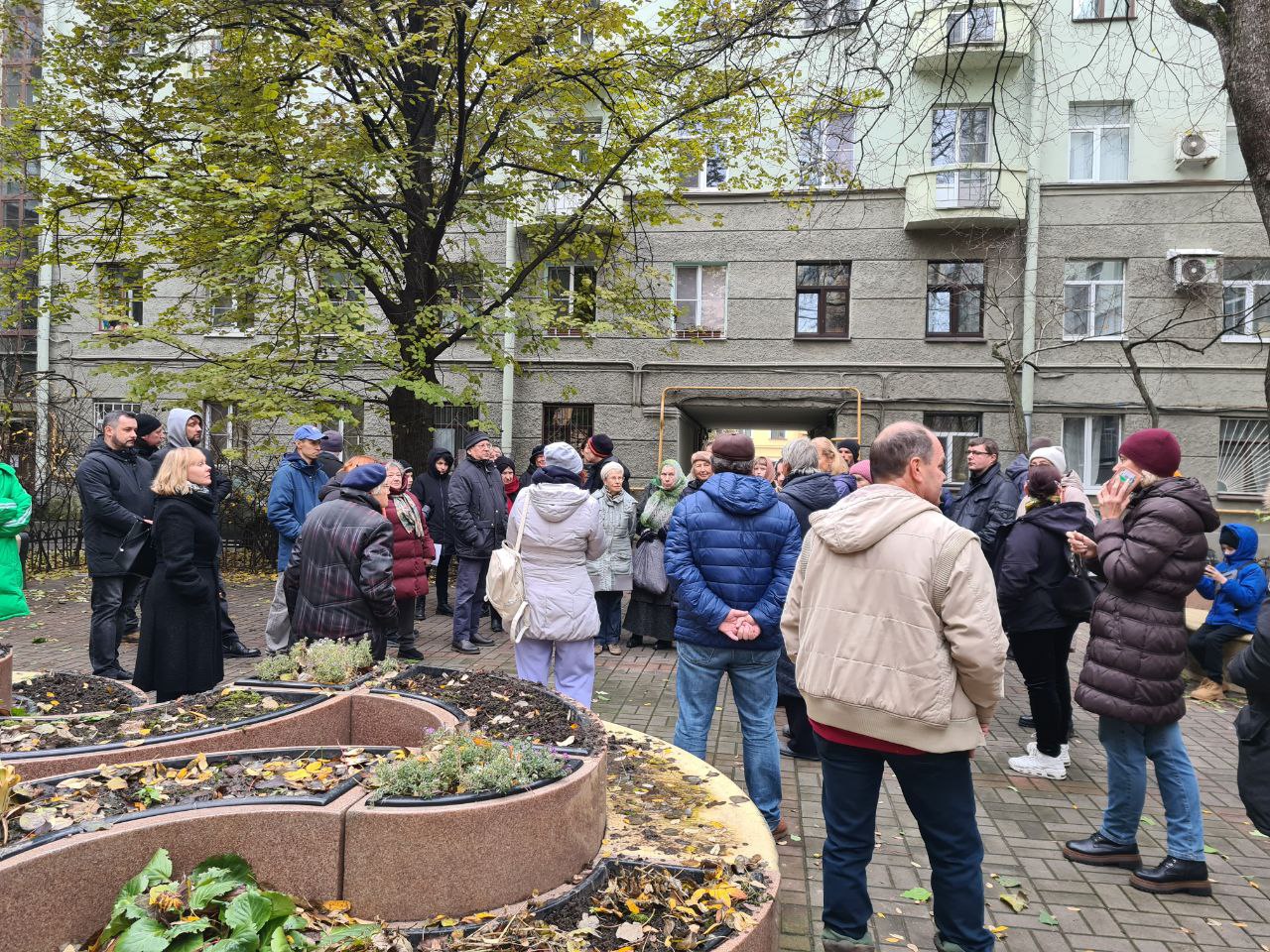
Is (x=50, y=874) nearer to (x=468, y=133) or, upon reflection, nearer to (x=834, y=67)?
(x=834, y=67)

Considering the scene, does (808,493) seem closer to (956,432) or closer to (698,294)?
(956,432)

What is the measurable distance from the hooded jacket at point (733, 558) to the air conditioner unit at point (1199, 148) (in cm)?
1720

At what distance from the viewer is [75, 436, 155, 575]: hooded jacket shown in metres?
6.66

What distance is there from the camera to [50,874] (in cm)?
219

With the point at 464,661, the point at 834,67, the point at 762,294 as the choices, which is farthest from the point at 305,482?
the point at 762,294

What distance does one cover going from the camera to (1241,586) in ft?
22.8

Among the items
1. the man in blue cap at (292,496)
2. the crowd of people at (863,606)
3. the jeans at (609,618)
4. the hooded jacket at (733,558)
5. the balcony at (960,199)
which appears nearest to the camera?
the crowd of people at (863,606)

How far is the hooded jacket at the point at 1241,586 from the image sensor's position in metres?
6.93

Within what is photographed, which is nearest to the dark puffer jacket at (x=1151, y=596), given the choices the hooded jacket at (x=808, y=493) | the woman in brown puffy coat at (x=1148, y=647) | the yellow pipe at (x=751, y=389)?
the woman in brown puffy coat at (x=1148, y=647)

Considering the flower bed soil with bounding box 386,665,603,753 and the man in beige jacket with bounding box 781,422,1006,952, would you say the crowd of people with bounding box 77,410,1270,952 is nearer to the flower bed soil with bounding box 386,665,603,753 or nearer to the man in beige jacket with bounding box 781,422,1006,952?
the man in beige jacket with bounding box 781,422,1006,952

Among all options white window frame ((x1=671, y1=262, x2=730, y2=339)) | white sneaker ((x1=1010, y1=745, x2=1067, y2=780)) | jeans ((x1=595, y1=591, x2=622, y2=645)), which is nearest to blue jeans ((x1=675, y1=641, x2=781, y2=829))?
white sneaker ((x1=1010, y1=745, x2=1067, y2=780))

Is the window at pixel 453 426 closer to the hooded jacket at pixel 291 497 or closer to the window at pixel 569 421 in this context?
the window at pixel 569 421

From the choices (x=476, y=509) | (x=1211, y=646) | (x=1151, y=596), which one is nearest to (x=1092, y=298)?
(x=1211, y=646)

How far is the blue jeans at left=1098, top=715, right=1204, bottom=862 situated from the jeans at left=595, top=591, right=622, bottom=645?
17.1 ft
